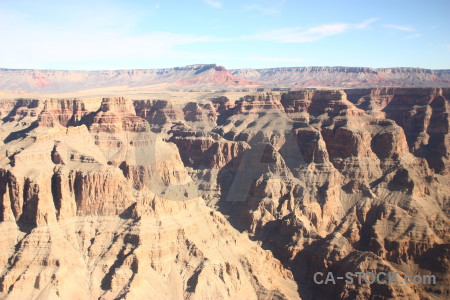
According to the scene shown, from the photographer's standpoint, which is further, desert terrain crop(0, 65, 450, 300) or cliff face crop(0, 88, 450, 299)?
cliff face crop(0, 88, 450, 299)

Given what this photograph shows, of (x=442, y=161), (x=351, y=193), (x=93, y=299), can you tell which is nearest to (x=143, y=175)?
(x=93, y=299)

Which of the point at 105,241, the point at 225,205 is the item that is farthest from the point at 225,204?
the point at 105,241

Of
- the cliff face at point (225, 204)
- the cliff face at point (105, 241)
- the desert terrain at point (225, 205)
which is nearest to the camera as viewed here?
the cliff face at point (105, 241)

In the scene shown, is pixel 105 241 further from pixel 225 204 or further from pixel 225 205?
pixel 225 204

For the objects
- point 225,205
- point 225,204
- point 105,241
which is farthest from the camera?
point 225,204

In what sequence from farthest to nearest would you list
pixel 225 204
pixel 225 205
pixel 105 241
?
pixel 225 204 → pixel 225 205 → pixel 105 241

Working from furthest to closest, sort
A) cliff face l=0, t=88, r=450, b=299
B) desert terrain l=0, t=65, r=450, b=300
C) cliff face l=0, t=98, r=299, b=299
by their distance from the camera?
cliff face l=0, t=88, r=450, b=299 < desert terrain l=0, t=65, r=450, b=300 < cliff face l=0, t=98, r=299, b=299

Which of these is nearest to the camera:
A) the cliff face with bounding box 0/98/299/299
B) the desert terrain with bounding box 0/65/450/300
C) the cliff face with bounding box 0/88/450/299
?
the cliff face with bounding box 0/98/299/299

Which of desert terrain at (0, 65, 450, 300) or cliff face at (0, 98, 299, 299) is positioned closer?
cliff face at (0, 98, 299, 299)

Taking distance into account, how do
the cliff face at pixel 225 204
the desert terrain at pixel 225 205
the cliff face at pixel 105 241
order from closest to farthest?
the cliff face at pixel 105 241 < the desert terrain at pixel 225 205 < the cliff face at pixel 225 204
